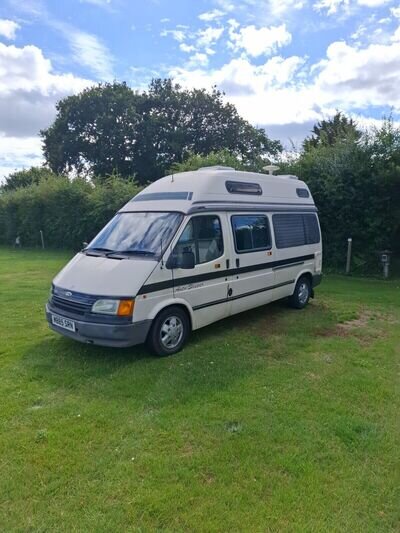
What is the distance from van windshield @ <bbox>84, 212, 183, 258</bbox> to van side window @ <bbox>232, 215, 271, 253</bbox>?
47.4 inches

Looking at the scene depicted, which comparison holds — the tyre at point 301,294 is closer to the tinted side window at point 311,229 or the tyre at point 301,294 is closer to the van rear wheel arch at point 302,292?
the van rear wheel arch at point 302,292

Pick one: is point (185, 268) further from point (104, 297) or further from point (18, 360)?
point (18, 360)

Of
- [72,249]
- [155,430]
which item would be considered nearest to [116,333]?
[155,430]

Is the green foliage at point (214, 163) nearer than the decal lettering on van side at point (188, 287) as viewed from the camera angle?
No

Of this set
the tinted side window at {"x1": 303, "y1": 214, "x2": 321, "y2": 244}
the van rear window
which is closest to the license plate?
the van rear window

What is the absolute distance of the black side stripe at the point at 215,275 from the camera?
16.5 ft

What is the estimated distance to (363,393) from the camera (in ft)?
14.5

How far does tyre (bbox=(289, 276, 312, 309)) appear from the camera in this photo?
797cm

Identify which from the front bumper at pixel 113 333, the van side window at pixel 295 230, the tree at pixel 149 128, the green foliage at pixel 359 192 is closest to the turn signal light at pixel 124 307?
the front bumper at pixel 113 333

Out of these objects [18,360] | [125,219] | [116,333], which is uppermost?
[125,219]

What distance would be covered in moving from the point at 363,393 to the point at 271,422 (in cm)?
130

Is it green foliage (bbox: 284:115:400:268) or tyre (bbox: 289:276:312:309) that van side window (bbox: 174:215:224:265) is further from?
green foliage (bbox: 284:115:400:268)

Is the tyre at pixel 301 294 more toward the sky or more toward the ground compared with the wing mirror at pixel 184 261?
more toward the ground

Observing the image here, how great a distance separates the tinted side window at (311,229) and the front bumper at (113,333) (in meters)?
4.56
